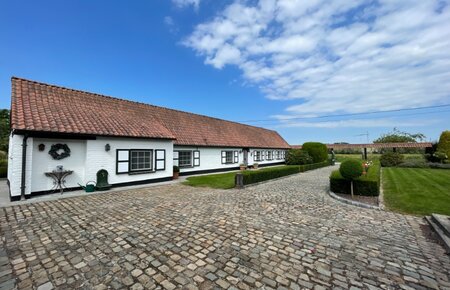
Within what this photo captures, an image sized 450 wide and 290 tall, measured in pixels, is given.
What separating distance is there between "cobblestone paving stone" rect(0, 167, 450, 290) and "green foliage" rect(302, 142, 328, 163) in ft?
80.4

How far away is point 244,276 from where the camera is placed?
3.52 metres

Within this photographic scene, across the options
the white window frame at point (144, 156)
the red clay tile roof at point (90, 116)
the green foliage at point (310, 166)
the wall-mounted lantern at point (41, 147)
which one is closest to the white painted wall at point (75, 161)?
the wall-mounted lantern at point (41, 147)

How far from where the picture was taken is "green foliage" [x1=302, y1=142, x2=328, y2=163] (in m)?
30.8

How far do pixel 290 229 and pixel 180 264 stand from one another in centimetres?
313

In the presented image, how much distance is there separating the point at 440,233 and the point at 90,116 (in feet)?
47.7

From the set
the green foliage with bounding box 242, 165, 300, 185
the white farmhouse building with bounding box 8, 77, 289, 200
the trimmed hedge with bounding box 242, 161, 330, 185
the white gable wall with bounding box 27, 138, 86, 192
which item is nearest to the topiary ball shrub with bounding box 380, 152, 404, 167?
the trimmed hedge with bounding box 242, 161, 330, 185

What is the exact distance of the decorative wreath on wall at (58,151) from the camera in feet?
30.5

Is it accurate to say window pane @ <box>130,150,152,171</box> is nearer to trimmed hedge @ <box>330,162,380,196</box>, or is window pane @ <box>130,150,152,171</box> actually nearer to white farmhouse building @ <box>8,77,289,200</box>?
white farmhouse building @ <box>8,77,289,200</box>

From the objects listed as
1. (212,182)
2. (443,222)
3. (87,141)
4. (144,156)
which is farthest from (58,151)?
(443,222)

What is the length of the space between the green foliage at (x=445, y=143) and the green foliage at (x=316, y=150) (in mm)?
13275

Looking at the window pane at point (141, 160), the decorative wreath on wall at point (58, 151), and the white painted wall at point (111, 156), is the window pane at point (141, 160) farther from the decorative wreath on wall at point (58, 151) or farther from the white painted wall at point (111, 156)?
the decorative wreath on wall at point (58, 151)

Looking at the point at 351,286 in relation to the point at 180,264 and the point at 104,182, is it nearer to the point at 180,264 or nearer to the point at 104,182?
the point at 180,264

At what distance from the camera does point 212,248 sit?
4.48 m

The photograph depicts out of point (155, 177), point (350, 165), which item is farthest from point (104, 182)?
point (350, 165)
